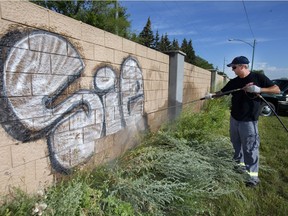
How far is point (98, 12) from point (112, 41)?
27008 millimetres

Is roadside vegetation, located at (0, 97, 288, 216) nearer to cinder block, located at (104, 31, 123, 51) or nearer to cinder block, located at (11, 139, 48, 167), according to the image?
cinder block, located at (11, 139, 48, 167)

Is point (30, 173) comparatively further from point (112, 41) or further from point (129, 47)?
point (129, 47)

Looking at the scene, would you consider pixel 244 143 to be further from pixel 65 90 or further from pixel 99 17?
pixel 99 17

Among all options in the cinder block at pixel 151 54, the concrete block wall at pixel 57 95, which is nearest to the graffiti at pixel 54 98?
the concrete block wall at pixel 57 95

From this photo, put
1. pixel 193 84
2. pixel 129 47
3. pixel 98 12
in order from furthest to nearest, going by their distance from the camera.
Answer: pixel 98 12
pixel 193 84
pixel 129 47

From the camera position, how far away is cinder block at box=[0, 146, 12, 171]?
77.6 inches

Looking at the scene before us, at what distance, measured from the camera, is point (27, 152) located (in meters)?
2.20

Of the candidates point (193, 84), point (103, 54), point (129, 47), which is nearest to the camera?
point (103, 54)

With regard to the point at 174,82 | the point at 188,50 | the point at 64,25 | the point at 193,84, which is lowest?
the point at 193,84

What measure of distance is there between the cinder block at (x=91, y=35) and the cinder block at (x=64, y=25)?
76 mm

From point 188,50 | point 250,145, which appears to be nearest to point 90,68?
point 250,145

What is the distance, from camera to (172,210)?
250cm

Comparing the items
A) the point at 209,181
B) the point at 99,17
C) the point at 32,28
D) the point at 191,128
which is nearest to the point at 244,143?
the point at 209,181

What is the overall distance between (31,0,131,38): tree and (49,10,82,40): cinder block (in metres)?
24.2
